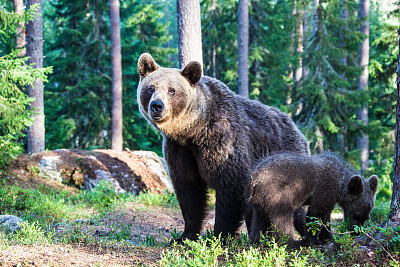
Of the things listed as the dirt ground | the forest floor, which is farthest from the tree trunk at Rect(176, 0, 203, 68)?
the dirt ground

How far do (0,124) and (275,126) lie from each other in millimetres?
6761

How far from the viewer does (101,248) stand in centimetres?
537

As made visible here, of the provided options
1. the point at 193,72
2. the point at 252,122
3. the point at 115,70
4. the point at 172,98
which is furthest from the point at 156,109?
the point at 115,70

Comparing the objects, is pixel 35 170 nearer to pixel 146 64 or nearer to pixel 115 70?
pixel 115 70

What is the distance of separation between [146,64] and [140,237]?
9.33 feet

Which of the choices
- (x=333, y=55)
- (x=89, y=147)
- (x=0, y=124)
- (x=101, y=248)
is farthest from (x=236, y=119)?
(x=89, y=147)

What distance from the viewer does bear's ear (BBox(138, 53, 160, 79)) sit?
241 inches

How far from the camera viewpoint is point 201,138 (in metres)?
5.86

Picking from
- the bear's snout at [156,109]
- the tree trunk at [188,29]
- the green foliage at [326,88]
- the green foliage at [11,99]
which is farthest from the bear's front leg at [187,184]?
the green foliage at [326,88]

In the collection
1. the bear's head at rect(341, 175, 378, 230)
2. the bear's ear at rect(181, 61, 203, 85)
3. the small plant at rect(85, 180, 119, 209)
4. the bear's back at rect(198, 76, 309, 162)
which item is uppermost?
the bear's ear at rect(181, 61, 203, 85)

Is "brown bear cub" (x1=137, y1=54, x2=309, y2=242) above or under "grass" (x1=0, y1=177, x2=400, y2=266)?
above

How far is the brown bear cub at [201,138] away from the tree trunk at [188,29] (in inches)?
146

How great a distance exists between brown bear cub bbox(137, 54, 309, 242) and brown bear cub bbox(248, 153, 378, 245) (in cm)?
49

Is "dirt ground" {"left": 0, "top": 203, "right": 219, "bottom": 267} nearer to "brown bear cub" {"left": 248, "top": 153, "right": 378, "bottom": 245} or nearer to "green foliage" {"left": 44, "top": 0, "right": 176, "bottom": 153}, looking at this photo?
"brown bear cub" {"left": 248, "top": 153, "right": 378, "bottom": 245}
